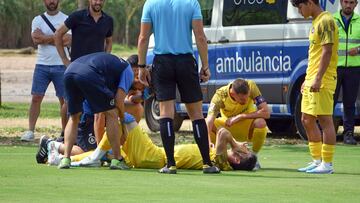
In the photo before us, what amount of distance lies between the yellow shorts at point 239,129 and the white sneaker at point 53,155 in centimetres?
172

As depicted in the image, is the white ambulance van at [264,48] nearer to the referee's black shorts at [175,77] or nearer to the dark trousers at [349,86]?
the dark trousers at [349,86]

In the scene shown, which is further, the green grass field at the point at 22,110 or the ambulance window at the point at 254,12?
the green grass field at the point at 22,110

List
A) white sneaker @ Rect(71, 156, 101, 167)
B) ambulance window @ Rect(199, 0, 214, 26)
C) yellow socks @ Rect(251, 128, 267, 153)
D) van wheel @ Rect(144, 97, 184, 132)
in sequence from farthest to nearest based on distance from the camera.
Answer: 1. van wheel @ Rect(144, 97, 184, 132)
2. ambulance window @ Rect(199, 0, 214, 26)
3. yellow socks @ Rect(251, 128, 267, 153)
4. white sneaker @ Rect(71, 156, 101, 167)

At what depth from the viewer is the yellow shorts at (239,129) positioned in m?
13.2

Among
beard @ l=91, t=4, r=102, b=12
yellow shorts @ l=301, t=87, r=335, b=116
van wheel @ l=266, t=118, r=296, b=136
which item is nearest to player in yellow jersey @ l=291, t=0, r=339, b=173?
yellow shorts @ l=301, t=87, r=335, b=116

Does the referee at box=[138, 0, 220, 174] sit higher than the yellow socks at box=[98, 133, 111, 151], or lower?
higher

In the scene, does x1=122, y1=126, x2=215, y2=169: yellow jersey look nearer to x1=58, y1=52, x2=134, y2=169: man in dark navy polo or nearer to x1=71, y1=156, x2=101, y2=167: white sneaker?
x1=58, y1=52, x2=134, y2=169: man in dark navy polo

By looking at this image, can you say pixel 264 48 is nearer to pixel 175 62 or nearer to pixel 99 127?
pixel 99 127

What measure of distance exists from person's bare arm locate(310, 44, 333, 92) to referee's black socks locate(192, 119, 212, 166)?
46.4 inches

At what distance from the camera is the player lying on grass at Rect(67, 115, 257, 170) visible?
40.9ft

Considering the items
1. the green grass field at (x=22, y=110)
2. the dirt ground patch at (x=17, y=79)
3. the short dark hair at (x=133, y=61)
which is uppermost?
the short dark hair at (x=133, y=61)

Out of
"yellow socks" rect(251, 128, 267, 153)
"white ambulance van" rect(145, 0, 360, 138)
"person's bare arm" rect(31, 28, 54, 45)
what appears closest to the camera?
"yellow socks" rect(251, 128, 267, 153)

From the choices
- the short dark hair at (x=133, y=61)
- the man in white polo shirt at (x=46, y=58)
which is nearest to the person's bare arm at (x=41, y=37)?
the man in white polo shirt at (x=46, y=58)

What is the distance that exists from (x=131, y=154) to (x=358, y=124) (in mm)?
6696
